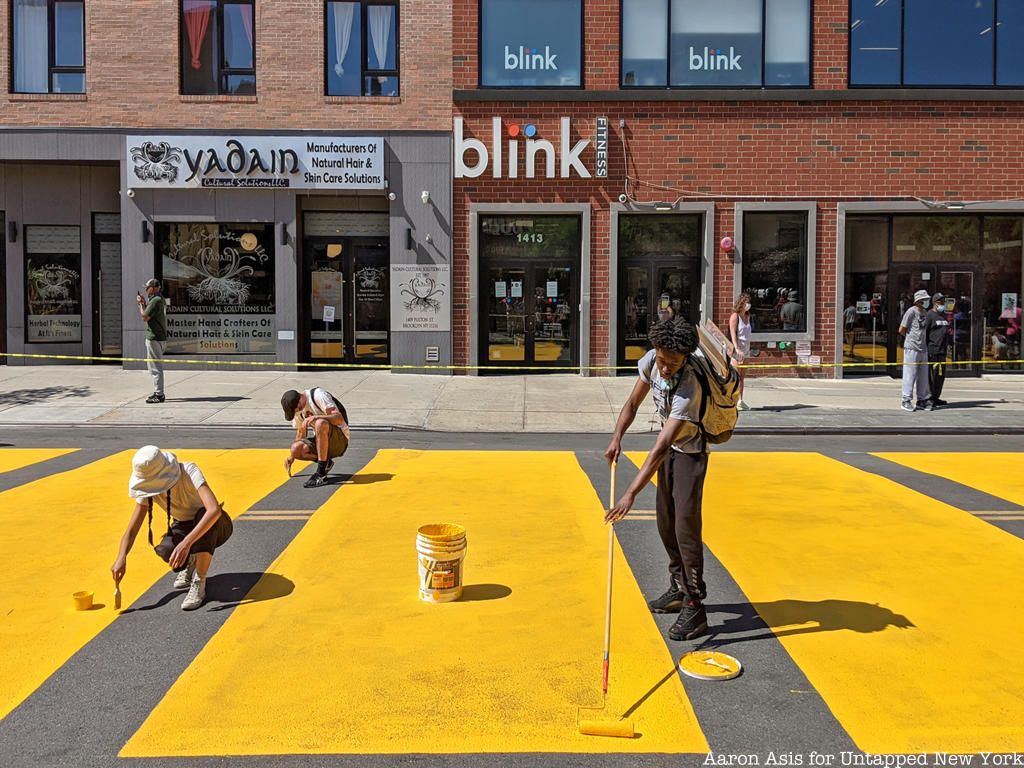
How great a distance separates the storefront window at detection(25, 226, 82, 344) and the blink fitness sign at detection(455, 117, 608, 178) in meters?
9.20

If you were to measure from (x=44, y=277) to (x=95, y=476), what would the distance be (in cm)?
1343

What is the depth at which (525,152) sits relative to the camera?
20.5m

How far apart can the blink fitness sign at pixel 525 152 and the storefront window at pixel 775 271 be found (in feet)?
11.9

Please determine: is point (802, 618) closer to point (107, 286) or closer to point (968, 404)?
point (968, 404)

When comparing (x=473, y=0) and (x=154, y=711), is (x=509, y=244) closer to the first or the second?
(x=473, y=0)

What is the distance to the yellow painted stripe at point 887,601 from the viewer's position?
4.59 metres

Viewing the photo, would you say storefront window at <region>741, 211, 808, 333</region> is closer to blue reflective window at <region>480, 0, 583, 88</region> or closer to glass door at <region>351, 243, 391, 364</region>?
blue reflective window at <region>480, 0, 583, 88</region>

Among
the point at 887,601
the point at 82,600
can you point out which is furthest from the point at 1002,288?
the point at 82,600

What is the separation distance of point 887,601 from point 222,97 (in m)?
18.3

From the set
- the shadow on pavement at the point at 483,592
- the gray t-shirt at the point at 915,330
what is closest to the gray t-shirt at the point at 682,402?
the shadow on pavement at the point at 483,592

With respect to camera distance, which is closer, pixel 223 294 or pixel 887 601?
pixel 887 601

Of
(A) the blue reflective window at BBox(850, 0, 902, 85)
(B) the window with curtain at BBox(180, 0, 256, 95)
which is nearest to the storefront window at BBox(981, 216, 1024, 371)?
(A) the blue reflective window at BBox(850, 0, 902, 85)

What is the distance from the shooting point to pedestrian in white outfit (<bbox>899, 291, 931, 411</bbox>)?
16016 millimetres

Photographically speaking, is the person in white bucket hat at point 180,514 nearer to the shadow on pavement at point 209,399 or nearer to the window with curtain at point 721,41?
the shadow on pavement at point 209,399
